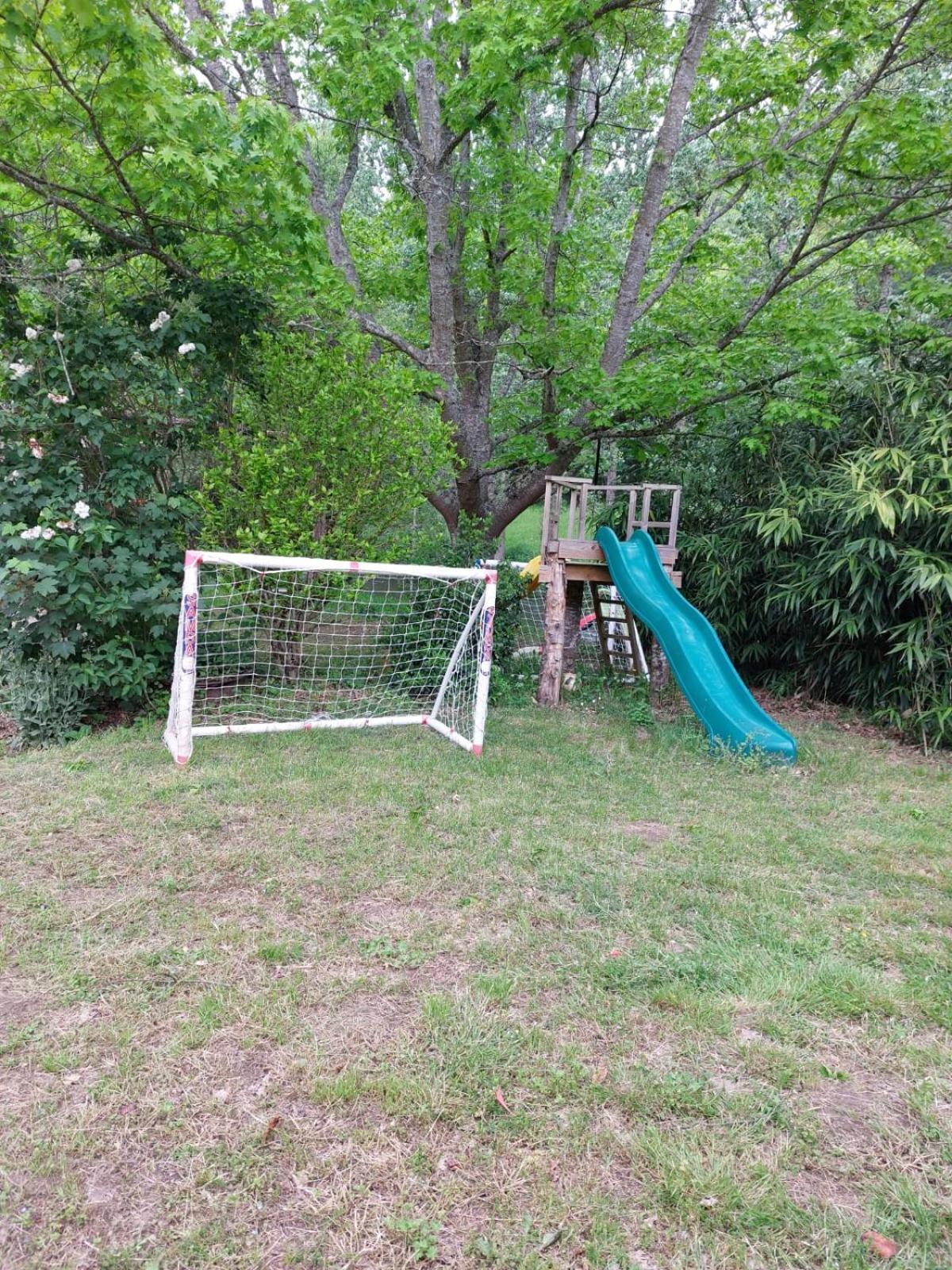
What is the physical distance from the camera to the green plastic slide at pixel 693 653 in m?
4.95

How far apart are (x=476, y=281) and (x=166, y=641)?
202 inches

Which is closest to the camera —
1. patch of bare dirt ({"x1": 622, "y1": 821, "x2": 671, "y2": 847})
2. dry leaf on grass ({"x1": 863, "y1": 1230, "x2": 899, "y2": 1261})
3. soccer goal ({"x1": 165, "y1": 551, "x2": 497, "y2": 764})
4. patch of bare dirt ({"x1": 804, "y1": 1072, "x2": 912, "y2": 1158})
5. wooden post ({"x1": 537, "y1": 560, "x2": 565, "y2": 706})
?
dry leaf on grass ({"x1": 863, "y1": 1230, "x2": 899, "y2": 1261})

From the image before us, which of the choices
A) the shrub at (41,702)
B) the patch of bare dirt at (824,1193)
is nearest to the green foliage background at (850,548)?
the patch of bare dirt at (824,1193)

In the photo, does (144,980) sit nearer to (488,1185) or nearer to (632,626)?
(488,1185)

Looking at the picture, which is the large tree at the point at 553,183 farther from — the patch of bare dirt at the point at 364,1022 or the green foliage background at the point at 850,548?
the patch of bare dirt at the point at 364,1022

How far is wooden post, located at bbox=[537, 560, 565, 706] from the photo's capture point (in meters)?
6.24

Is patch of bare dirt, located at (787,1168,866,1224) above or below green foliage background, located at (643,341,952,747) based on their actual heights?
below

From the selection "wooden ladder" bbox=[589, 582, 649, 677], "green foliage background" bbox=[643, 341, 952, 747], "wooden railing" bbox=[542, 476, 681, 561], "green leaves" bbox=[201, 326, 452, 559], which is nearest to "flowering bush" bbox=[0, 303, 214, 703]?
"green leaves" bbox=[201, 326, 452, 559]

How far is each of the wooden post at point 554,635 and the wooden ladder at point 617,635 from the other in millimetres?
602

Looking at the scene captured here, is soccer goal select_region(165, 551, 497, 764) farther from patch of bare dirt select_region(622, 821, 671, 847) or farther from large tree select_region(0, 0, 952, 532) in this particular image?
large tree select_region(0, 0, 952, 532)

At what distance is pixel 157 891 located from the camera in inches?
112

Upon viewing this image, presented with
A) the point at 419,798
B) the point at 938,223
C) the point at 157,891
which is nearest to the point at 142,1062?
the point at 157,891

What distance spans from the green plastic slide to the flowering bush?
3471mm

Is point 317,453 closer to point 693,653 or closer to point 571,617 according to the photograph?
point 571,617
